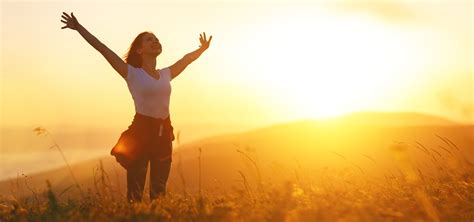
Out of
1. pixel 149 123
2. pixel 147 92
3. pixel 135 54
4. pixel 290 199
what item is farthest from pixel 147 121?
pixel 290 199

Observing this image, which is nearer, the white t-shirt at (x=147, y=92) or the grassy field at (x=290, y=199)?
the grassy field at (x=290, y=199)

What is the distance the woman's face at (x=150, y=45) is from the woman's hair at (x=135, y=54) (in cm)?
8

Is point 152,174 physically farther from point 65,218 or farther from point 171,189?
point 65,218

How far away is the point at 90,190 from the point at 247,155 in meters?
2.02

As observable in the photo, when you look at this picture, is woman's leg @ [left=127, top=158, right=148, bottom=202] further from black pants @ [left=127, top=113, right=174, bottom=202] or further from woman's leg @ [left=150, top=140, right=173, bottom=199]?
woman's leg @ [left=150, top=140, right=173, bottom=199]

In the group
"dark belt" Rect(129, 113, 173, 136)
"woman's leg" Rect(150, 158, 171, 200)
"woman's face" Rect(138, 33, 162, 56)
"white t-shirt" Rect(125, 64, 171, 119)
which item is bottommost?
"woman's leg" Rect(150, 158, 171, 200)

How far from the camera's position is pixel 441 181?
37.0 ft

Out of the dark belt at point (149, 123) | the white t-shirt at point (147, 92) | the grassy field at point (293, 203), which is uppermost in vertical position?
the white t-shirt at point (147, 92)

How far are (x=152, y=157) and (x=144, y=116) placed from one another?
516 mm

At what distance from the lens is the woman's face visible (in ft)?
31.0

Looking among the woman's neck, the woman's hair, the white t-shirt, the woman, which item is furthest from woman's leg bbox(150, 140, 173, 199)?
the woman's hair

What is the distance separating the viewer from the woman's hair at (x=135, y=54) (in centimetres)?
954

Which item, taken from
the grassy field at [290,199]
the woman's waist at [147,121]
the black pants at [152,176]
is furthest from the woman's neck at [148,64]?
the grassy field at [290,199]

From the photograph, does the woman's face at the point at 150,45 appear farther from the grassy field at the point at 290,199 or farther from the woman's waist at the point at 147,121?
the grassy field at the point at 290,199
